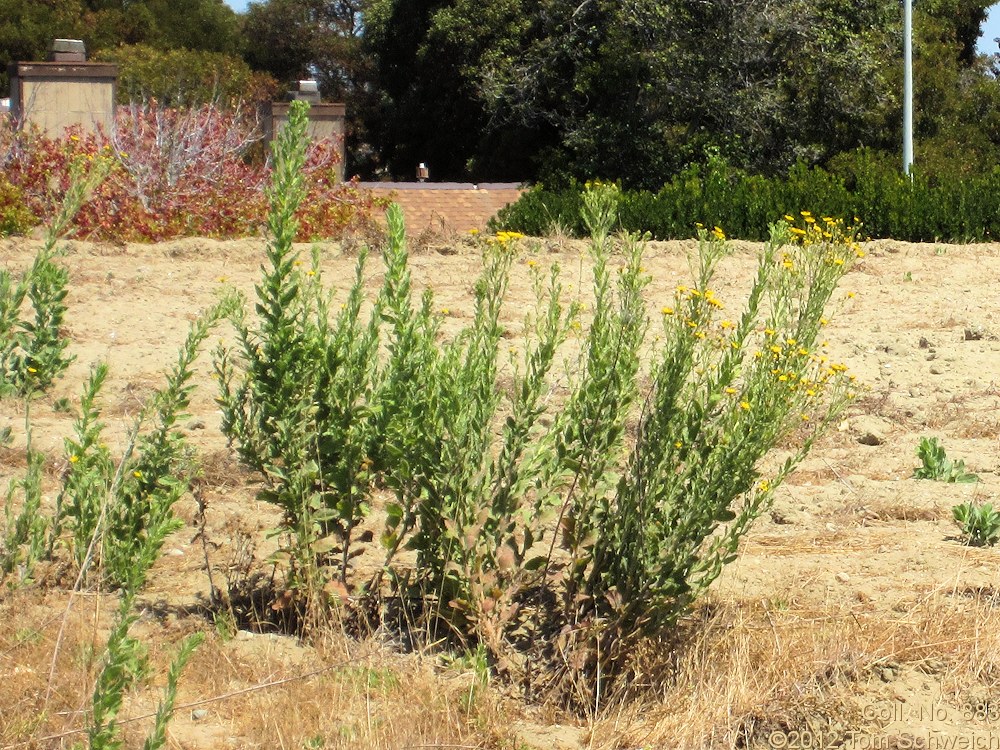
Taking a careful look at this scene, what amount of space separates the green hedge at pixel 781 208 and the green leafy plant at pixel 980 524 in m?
9.39

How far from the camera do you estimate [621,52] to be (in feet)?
61.5

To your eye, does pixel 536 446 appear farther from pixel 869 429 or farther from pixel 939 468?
pixel 869 429

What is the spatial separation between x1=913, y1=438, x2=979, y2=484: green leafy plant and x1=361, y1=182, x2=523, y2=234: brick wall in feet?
35.1

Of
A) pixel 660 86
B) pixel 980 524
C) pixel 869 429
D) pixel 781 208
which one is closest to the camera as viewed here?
pixel 980 524

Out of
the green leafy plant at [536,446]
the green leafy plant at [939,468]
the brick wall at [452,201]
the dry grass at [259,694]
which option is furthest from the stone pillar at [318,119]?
the dry grass at [259,694]

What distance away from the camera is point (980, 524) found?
14.1 ft

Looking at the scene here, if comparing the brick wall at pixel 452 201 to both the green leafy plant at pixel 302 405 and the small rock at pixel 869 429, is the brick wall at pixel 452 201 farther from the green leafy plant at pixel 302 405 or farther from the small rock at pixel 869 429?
the green leafy plant at pixel 302 405

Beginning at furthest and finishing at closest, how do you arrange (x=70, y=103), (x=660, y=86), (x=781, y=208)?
(x=660, y=86) → (x=70, y=103) → (x=781, y=208)

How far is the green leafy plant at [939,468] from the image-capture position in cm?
500

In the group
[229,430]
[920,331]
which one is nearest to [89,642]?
[229,430]

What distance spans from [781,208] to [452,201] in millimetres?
5242

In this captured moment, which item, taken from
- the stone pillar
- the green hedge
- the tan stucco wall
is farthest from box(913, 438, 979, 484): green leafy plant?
the stone pillar

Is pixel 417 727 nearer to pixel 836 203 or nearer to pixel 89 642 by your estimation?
pixel 89 642

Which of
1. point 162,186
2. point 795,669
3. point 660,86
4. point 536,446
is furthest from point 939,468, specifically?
point 660,86
